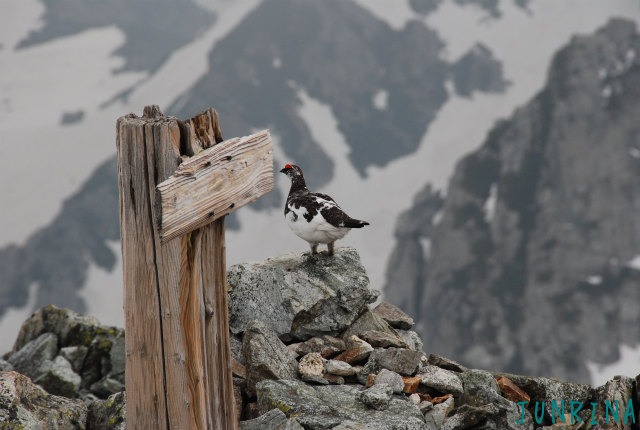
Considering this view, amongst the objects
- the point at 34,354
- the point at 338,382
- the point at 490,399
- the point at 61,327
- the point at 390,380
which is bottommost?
the point at 490,399

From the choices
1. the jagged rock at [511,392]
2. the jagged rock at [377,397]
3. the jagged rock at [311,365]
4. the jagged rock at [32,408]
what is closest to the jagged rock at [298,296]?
the jagged rock at [311,365]

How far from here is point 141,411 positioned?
33.7 feet

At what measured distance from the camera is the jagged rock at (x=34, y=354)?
70.2 feet

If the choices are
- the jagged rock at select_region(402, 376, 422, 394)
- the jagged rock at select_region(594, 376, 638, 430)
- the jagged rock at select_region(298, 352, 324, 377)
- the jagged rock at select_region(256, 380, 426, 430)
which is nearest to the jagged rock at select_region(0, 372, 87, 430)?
the jagged rock at select_region(256, 380, 426, 430)

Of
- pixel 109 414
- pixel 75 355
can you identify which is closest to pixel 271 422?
pixel 109 414

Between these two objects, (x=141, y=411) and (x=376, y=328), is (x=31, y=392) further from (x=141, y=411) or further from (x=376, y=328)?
(x=376, y=328)

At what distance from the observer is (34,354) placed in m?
22.0

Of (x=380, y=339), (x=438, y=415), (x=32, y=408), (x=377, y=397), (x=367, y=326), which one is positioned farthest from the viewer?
(x=367, y=326)

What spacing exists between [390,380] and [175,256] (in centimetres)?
607

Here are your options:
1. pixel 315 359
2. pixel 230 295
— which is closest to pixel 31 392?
pixel 230 295

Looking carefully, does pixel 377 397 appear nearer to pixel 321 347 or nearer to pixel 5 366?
pixel 321 347

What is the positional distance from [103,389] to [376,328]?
8.32 meters

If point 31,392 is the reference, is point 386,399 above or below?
below

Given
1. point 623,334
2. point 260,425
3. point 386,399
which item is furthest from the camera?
point 623,334
